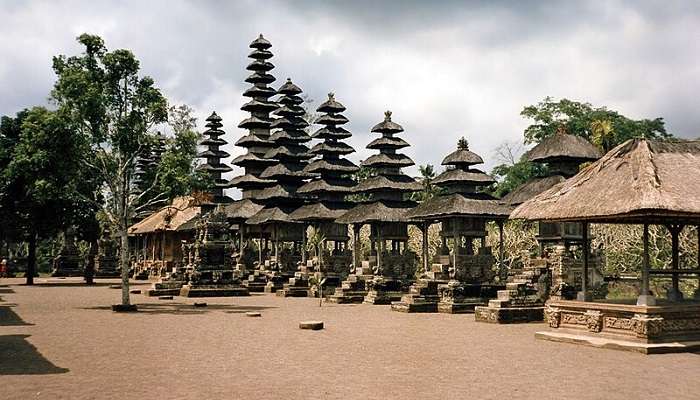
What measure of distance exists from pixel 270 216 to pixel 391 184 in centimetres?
924

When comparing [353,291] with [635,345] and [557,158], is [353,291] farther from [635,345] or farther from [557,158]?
[635,345]

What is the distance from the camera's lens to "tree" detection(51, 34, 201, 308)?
26203 mm

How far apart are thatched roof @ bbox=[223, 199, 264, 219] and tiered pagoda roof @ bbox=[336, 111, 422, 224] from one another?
1019cm

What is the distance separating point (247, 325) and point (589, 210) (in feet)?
35.3

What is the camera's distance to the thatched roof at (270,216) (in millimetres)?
41188

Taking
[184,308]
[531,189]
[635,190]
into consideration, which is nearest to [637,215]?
[635,190]

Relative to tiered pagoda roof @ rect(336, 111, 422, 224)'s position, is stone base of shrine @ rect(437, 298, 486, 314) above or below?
below

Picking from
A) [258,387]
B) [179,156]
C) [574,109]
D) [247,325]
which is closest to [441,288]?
[247,325]

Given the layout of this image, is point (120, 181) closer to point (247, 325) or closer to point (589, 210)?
point (247, 325)

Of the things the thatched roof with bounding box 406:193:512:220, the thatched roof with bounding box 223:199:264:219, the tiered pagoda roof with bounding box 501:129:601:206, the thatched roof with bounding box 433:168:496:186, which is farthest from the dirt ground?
the thatched roof with bounding box 223:199:264:219

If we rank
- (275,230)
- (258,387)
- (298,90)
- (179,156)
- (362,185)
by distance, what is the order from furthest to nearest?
(298,90)
(275,230)
(362,185)
(179,156)
(258,387)

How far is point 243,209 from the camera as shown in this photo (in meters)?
45.5

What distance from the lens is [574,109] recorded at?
5562 centimetres

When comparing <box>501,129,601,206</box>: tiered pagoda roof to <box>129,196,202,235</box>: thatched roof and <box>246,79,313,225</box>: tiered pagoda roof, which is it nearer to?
<box>246,79,313,225</box>: tiered pagoda roof
